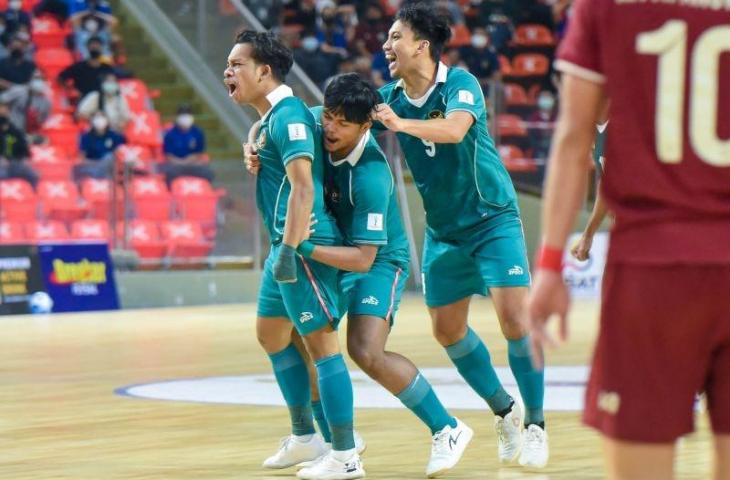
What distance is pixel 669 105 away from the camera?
3404mm

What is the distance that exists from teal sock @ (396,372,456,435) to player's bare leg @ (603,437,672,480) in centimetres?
363

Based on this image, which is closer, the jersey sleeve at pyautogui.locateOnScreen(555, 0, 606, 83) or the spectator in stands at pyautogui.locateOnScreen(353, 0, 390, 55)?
the jersey sleeve at pyautogui.locateOnScreen(555, 0, 606, 83)

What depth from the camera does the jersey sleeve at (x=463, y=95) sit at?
7199 mm

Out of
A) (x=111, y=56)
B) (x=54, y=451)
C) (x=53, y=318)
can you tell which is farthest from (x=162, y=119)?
(x=54, y=451)

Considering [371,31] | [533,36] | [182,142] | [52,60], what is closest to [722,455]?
[182,142]

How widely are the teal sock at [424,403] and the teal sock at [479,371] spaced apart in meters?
0.51

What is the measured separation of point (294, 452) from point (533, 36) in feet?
68.4

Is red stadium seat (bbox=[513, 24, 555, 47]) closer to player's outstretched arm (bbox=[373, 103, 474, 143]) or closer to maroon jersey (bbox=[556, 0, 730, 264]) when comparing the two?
player's outstretched arm (bbox=[373, 103, 474, 143])

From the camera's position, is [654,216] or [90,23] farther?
[90,23]

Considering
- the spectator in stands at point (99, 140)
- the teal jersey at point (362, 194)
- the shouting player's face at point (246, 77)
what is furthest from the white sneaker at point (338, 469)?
the spectator in stands at point (99, 140)

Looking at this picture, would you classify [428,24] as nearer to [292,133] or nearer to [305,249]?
[292,133]

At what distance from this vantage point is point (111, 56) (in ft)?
78.9

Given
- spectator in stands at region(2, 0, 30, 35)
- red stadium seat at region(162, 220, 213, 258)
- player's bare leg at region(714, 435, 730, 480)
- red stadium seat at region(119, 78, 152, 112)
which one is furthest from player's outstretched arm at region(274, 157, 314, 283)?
red stadium seat at region(119, 78, 152, 112)

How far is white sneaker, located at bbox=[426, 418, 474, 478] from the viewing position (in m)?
6.86
